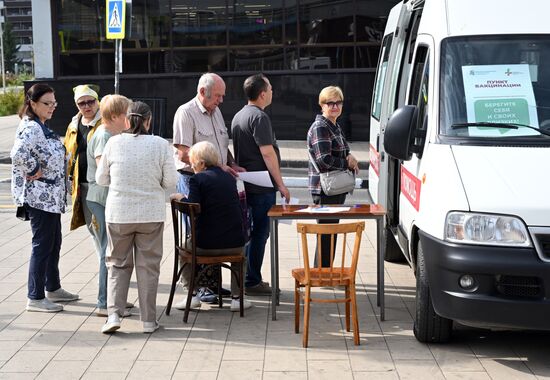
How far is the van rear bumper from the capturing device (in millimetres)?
5441

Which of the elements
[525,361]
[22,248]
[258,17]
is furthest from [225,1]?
[525,361]

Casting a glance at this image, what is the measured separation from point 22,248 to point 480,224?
587cm

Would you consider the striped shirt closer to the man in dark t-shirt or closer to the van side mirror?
the man in dark t-shirt

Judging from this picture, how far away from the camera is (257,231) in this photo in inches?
310

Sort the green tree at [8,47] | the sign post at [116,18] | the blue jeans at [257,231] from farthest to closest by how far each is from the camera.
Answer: the green tree at [8,47] < the sign post at [116,18] < the blue jeans at [257,231]

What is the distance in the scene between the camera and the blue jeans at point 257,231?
25.6 ft

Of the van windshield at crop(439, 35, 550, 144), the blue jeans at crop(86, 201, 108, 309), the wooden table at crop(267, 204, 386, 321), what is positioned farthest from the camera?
the blue jeans at crop(86, 201, 108, 309)

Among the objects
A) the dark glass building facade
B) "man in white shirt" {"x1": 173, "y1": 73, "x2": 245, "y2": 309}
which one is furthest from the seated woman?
the dark glass building facade

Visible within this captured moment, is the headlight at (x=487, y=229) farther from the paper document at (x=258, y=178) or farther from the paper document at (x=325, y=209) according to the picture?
the paper document at (x=258, y=178)

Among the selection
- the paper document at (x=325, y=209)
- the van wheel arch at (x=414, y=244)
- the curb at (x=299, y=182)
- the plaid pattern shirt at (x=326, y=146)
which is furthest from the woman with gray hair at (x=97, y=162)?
the curb at (x=299, y=182)

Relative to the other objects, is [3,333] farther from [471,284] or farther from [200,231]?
[471,284]

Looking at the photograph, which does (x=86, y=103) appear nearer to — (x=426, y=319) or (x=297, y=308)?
(x=297, y=308)

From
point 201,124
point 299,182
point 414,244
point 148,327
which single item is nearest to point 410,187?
point 414,244

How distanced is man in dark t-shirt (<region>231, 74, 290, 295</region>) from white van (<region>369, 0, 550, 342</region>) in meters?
1.13
